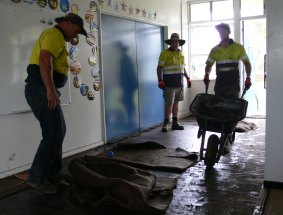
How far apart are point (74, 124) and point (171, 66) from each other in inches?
85.5

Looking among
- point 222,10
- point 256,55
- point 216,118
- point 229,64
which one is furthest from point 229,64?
point 222,10

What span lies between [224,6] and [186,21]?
2.84ft

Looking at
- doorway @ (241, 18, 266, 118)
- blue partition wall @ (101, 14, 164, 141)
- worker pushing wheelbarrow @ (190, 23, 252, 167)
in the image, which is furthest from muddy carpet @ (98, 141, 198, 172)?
doorway @ (241, 18, 266, 118)

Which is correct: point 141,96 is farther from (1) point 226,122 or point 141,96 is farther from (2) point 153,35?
(1) point 226,122

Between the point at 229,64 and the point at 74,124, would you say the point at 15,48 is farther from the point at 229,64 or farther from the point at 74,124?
the point at 229,64

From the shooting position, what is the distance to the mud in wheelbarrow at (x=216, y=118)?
3277mm

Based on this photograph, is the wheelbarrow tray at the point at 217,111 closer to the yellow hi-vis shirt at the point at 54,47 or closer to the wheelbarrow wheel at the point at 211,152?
the wheelbarrow wheel at the point at 211,152

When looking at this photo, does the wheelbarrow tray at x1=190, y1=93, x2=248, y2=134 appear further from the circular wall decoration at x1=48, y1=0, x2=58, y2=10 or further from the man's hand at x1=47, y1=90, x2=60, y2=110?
the circular wall decoration at x1=48, y1=0, x2=58, y2=10

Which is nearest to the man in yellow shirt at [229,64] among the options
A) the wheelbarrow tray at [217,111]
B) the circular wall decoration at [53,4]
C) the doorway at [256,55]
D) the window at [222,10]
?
the wheelbarrow tray at [217,111]

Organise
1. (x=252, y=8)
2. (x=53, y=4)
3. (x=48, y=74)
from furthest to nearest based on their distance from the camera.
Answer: (x=252, y=8) < (x=53, y=4) < (x=48, y=74)

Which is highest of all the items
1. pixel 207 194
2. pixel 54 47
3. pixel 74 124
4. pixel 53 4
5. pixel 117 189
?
pixel 53 4

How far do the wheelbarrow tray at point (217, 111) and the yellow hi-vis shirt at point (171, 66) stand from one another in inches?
78.7

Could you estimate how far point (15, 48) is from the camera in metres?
3.35

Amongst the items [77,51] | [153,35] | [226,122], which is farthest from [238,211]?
[153,35]
